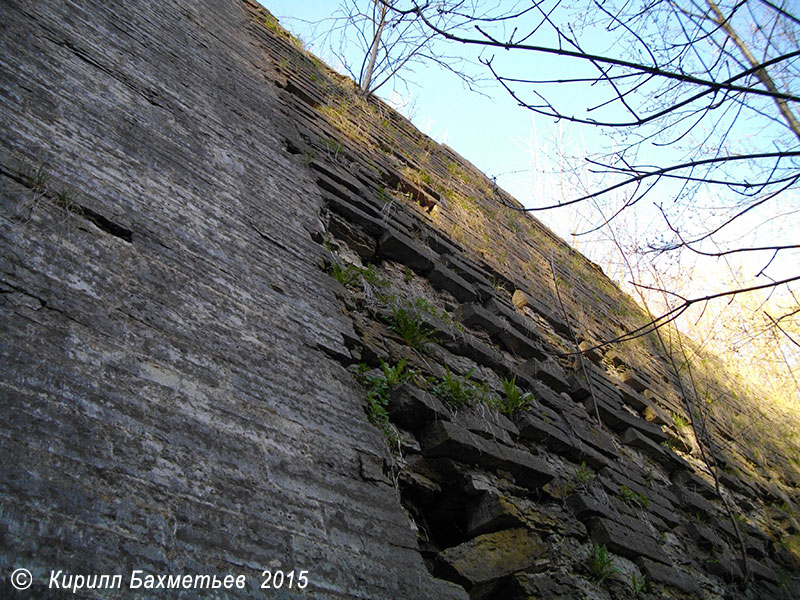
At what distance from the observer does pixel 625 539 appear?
2.46m

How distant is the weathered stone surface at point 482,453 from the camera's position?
1.96 metres

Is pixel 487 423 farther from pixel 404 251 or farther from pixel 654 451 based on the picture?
pixel 654 451

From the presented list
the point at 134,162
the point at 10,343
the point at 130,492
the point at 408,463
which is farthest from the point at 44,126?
the point at 408,463

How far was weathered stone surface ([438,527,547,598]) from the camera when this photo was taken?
1669 mm

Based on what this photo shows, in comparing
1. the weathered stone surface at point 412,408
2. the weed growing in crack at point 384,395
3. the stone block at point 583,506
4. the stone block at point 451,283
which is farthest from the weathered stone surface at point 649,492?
the weed growing in crack at point 384,395

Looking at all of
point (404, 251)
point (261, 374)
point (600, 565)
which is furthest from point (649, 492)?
point (261, 374)

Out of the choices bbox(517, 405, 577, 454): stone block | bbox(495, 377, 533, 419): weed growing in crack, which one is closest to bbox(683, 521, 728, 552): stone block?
bbox(517, 405, 577, 454): stone block

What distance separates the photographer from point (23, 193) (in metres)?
1.39

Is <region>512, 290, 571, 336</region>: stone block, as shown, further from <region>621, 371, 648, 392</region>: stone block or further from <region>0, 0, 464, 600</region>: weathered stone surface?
<region>0, 0, 464, 600</region>: weathered stone surface

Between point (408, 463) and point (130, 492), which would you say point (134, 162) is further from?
point (408, 463)

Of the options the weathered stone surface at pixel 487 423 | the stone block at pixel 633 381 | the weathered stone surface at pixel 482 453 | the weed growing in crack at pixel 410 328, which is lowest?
the weathered stone surface at pixel 482 453

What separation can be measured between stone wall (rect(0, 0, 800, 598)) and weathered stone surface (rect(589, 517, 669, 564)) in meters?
0.02

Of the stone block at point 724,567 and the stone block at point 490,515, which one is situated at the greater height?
the stone block at point 724,567

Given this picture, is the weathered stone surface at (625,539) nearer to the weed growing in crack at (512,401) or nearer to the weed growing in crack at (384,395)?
the weed growing in crack at (512,401)
